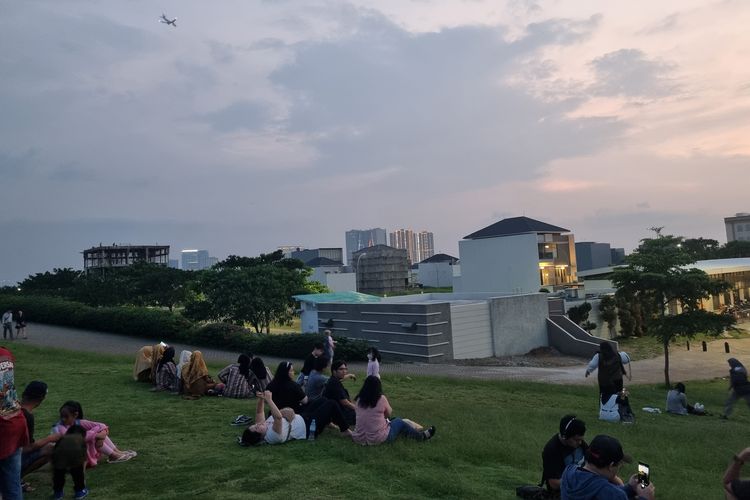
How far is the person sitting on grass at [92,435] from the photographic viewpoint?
6.32m

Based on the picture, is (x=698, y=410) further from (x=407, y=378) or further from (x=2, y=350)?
(x=2, y=350)

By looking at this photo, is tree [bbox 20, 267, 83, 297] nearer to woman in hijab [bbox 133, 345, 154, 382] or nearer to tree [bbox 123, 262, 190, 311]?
tree [bbox 123, 262, 190, 311]

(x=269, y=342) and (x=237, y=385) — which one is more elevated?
(x=237, y=385)

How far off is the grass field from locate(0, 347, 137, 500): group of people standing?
247 mm

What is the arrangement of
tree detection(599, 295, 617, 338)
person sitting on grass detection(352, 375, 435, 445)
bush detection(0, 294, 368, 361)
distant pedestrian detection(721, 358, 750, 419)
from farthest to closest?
tree detection(599, 295, 617, 338)
bush detection(0, 294, 368, 361)
distant pedestrian detection(721, 358, 750, 419)
person sitting on grass detection(352, 375, 435, 445)

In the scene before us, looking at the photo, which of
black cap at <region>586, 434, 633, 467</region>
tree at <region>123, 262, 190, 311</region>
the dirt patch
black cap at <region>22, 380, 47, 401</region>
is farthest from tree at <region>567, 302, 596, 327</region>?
black cap at <region>22, 380, 47, 401</region>

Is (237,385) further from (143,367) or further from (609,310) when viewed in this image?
(609,310)

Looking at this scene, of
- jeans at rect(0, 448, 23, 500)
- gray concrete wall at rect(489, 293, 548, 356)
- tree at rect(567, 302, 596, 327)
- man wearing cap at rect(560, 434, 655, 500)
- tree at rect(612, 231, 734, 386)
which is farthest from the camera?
tree at rect(567, 302, 596, 327)

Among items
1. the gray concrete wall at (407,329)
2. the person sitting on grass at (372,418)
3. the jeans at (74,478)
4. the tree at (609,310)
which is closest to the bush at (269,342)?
the gray concrete wall at (407,329)

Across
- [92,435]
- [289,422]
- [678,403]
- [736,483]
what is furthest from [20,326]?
[736,483]

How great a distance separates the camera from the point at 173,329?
84.6 feet

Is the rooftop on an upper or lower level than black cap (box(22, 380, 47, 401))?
upper

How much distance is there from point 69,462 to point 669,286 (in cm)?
2062

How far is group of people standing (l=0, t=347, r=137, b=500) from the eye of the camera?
4770 mm
